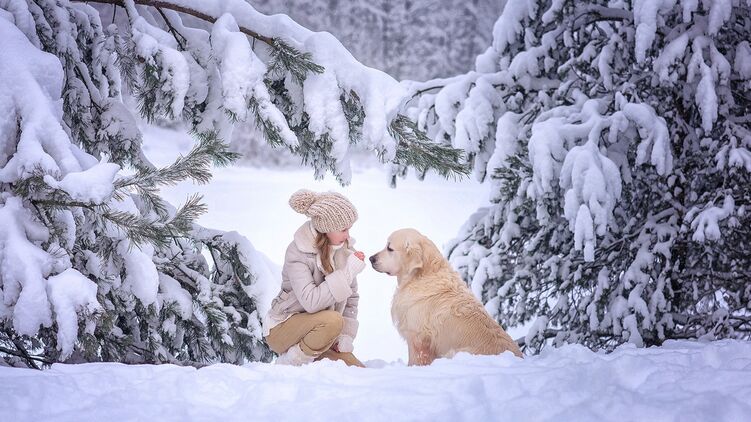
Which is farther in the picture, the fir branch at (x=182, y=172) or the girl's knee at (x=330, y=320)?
the girl's knee at (x=330, y=320)

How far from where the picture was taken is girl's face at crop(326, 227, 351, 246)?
3548 millimetres

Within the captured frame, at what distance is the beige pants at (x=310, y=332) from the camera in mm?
3529

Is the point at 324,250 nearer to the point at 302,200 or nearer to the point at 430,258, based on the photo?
the point at 302,200

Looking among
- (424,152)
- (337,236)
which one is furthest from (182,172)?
(424,152)

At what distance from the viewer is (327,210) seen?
11.4 ft

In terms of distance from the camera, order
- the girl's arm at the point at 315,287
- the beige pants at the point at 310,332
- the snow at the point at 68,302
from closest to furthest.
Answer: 1. the snow at the point at 68,302
2. the girl's arm at the point at 315,287
3. the beige pants at the point at 310,332

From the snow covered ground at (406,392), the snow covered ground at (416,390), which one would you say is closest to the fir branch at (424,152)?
the snow covered ground at (416,390)

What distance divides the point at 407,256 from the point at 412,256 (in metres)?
0.03

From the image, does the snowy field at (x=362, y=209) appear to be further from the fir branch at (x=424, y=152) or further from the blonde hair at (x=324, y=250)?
the blonde hair at (x=324, y=250)

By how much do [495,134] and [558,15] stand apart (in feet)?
4.38

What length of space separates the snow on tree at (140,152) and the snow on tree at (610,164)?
5.61ft

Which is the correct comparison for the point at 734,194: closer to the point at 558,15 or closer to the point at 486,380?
the point at 558,15

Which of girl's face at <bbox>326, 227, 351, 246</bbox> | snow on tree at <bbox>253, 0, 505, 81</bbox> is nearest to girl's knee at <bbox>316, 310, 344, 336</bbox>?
girl's face at <bbox>326, 227, 351, 246</bbox>

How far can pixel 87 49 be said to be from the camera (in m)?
3.76
